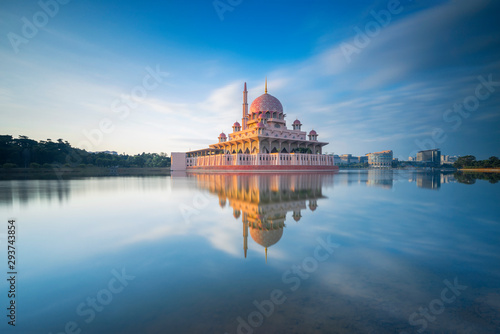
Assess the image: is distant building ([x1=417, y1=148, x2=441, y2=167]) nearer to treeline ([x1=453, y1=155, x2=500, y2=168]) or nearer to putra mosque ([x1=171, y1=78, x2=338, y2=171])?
treeline ([x1=453, y1=155, x2=500, y2=168])

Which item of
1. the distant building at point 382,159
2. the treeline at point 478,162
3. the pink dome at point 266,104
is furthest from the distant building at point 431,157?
the pink dome at point 266,104

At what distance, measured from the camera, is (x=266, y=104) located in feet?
163

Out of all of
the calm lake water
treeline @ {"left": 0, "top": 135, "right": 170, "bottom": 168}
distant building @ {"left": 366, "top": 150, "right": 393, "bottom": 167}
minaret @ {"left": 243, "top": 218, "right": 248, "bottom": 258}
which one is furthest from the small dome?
distant building @ {"left": 366, "top": 150, "right": 393, "bottom": 167}

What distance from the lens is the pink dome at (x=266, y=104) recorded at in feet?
162

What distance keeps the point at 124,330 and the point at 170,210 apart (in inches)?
232

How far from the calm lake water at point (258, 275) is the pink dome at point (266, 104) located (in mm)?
45354

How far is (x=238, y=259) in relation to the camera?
150 inches

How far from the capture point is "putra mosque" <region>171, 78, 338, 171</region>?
41688 mm

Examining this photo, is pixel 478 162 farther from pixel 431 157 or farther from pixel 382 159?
pixel 382 159

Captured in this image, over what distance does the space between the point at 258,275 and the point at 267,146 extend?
139ft

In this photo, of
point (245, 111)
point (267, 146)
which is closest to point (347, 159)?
point (245, 111)

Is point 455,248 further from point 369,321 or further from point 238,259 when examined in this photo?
point 238,259

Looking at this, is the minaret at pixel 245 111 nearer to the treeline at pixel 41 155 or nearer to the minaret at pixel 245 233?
the treeline at pixel 41 155

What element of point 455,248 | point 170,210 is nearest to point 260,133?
point 170,210
